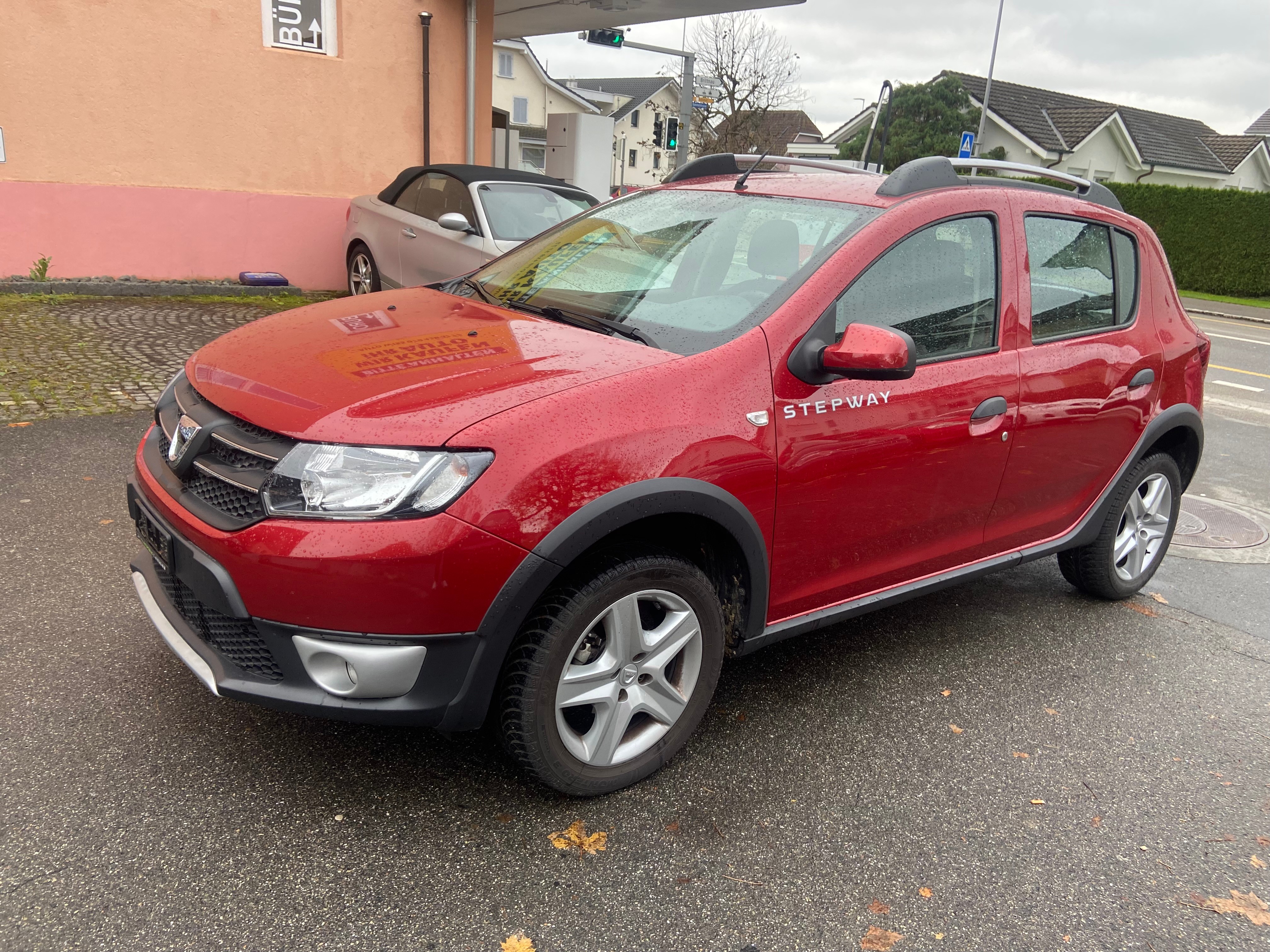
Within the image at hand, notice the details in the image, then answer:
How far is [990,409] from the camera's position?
10.9 ft

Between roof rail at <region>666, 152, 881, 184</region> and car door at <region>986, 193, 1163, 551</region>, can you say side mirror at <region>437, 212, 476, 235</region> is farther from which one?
car door at <region>986, 193, 1163, 551</region>

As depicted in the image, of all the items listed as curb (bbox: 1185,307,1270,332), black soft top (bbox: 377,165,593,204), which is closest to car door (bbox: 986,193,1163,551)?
black soft top (bbox: 377,165,593,204)

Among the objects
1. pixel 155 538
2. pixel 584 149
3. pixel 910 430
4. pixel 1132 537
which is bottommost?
pixel 1132 537

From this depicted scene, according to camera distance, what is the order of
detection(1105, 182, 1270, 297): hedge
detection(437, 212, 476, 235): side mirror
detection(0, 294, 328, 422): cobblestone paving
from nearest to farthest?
detection(0, 294, 328, 422): cobblestone paving → detection(437, 212, 476, 235): side mirror → detection(1105, 182, 1270, 297): hedge

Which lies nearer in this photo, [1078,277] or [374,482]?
[374,482]

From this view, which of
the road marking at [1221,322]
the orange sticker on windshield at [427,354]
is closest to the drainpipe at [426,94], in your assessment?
the orange sticker on windshield at [427,354]

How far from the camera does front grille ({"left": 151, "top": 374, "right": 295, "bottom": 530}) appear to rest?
2393 millimetres

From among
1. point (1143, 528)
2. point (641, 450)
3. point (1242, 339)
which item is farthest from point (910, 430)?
point (1242, 339)

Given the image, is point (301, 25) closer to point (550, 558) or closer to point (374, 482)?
point (374, 482)

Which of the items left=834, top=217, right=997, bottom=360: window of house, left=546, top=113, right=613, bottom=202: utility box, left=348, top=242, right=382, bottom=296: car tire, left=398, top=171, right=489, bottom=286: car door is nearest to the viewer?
left=834, top=217, right=997, bottom=360: window of house

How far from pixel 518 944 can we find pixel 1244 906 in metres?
1.92

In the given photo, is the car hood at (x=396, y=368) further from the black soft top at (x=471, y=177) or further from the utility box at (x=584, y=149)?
the utility box at (x=584, y=149)

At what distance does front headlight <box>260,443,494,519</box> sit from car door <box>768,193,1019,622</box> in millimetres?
988

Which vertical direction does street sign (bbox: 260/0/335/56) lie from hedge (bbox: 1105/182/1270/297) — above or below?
above
